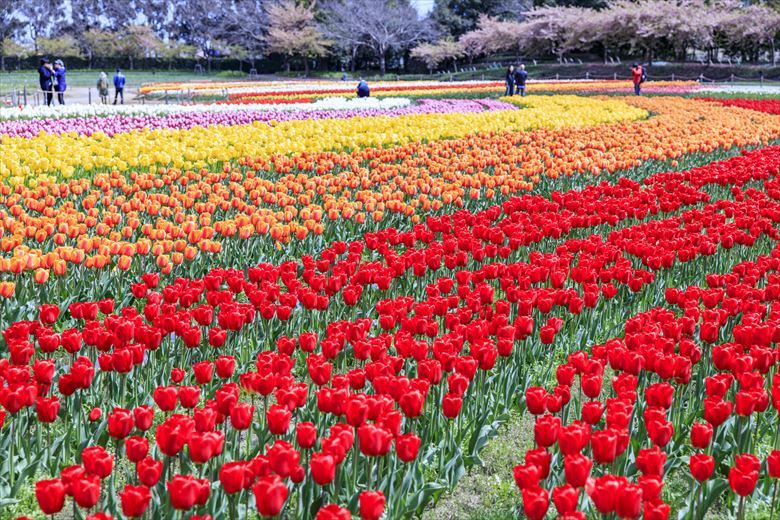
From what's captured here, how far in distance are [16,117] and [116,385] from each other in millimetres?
15963

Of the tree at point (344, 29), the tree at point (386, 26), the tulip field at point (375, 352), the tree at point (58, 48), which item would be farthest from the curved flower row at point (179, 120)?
the tree at point (58, 48)

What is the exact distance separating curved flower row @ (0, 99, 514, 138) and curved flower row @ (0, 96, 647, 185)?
1.17 metres

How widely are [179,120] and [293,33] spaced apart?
58069mm

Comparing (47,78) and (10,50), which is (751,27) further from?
(10,50)

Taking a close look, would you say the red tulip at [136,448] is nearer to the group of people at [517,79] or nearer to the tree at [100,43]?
the group of people at [517,79]

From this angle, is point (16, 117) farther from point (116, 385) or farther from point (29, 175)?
point (116, 385)

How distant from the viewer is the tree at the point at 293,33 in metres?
70.9

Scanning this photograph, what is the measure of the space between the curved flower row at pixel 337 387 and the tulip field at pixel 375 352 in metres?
0.01

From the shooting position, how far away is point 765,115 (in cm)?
2289

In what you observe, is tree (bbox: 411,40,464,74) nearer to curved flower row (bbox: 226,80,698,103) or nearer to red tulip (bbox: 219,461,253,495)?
curved flower row (bbox: 226,80,698,103)

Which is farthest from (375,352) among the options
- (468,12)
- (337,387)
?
(468,12)

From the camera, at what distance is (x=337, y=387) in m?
3.57

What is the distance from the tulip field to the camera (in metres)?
3.03

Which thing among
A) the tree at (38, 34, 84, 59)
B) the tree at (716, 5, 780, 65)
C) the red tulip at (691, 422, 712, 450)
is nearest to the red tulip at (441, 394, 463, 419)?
the red tulip at (691, 422, 712, 450)
